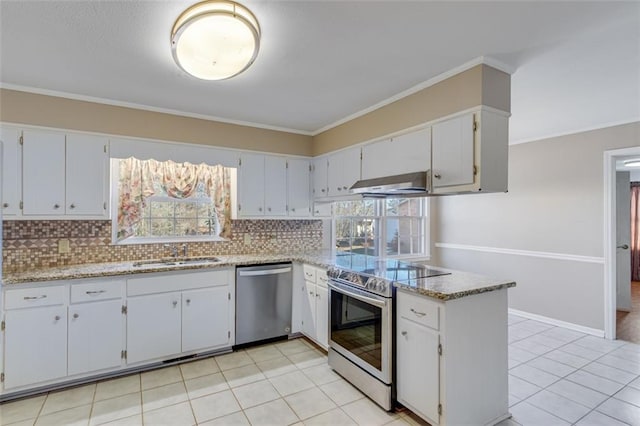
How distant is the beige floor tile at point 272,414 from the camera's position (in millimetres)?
2238

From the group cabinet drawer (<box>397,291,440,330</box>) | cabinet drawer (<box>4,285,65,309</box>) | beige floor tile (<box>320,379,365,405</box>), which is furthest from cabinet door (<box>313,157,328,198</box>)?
cabinet drawer (<box>4,285,65,309</box>)

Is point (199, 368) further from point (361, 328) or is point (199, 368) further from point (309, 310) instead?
point (361, 328)

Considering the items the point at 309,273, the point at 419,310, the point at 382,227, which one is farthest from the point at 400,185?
the point at 382,227

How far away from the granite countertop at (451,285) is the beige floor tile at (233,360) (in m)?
1.76

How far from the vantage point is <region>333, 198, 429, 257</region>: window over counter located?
186 inches

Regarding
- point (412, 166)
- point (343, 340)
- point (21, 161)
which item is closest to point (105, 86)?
point (21, 161)

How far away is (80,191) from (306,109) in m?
2.27

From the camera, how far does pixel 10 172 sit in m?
2.72

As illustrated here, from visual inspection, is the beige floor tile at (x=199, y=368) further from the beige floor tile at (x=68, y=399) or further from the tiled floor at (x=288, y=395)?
the beige floor tile at (x=68, y=399)

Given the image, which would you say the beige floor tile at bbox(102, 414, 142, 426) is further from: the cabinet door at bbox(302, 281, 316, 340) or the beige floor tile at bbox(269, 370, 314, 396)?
the cabinet door at bbox(302, 281, 316, 340)

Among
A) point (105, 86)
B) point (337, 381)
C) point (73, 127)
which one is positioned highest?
point (105, 86)

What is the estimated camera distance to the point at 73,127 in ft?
9.70

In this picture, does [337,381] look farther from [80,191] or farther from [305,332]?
[80,191]

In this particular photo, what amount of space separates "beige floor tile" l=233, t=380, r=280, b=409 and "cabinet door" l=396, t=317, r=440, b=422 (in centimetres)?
101
